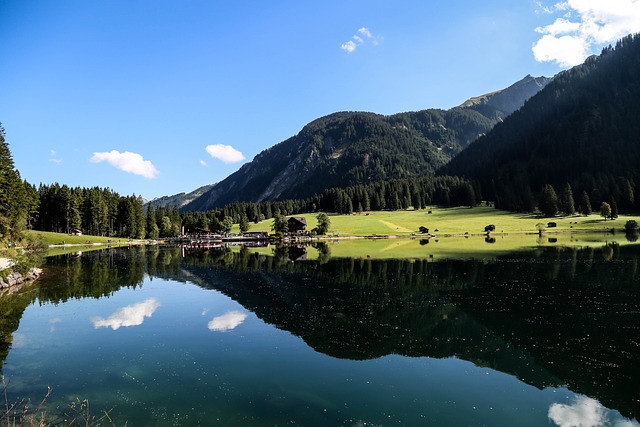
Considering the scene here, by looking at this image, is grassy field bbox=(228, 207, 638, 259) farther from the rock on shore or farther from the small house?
the rock on shore

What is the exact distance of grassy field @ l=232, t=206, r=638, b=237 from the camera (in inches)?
5517

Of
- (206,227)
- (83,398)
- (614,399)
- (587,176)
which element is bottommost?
(614,399)

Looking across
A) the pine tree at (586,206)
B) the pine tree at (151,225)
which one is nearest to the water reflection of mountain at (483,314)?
the pine tree at (586,206)

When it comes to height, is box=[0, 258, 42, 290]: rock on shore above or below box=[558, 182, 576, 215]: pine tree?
below

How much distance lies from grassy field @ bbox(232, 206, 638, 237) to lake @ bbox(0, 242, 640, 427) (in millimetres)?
100726

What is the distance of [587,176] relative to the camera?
189 metres

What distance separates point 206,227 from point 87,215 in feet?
179

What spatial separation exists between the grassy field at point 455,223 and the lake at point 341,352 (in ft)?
330

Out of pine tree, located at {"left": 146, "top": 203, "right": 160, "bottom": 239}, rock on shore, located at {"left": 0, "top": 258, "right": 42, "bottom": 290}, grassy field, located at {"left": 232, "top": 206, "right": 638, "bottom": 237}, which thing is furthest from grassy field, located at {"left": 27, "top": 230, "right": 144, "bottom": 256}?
grassy field, located at {"left": 232, "top": 206, "right": 638, "bottom": 237}

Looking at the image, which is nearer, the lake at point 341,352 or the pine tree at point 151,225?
the lake at point 341,352

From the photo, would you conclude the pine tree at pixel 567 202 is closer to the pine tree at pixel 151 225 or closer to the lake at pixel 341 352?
the lake at pixel 341 352

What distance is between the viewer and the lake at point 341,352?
16.1 m

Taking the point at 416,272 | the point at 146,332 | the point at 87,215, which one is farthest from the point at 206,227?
the point at 146,332

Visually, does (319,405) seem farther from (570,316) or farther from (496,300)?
(496,300)
